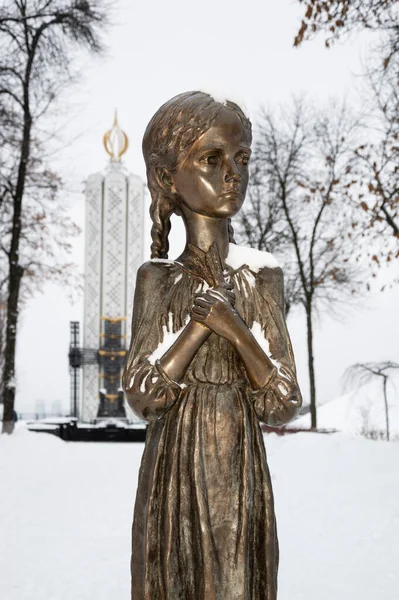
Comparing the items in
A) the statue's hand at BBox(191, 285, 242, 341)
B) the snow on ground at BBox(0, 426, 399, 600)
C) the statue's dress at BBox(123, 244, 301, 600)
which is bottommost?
the snow on ground at BBox(0, 426, 399, 600)

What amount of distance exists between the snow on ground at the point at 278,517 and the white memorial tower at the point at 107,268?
13.7 metres

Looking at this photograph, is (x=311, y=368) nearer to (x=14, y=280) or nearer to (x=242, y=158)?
(x=14, y=280)

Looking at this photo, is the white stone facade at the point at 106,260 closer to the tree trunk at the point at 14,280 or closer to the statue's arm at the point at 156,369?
the tree trunk at the point at 14,280

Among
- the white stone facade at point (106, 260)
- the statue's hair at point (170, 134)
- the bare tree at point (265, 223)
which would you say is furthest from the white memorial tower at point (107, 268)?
the statue's hair at point (170, 134)

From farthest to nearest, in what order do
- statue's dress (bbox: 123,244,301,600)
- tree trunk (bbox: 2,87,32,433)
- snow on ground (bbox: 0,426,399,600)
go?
tree trunk (bbox: 2,87,32,433) → snow on ground (bbox: 0,426,399,600) → statue's dress (bbox: 123,244,301,600)

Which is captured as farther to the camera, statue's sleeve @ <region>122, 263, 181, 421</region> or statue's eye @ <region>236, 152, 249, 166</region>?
statue's eye @ <region>236, 152, 249, 166</region>

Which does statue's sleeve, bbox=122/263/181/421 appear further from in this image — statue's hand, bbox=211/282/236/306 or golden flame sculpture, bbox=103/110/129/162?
golden flame sculpture, bbox=103/110/129/162

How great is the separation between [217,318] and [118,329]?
1020 inches

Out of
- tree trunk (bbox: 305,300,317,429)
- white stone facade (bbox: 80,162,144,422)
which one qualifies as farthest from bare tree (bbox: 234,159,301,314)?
white stone facade (bbox: 80,162,144,422)

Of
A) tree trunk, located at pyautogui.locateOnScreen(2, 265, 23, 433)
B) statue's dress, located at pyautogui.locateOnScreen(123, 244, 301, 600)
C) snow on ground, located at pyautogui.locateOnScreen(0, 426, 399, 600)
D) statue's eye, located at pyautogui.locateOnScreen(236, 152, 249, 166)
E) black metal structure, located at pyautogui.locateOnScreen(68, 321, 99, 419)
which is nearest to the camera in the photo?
statue's dress, located at pyautogui.locateOnScreen(123, 244, 301, 600)

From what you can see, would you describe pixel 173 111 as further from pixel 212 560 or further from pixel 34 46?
pixel 34 46

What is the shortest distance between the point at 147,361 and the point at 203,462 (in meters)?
0.41

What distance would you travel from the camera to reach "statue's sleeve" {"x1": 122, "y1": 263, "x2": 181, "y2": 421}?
2.45 metres

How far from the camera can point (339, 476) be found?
10680 mm
